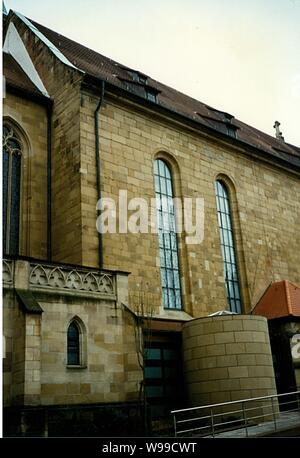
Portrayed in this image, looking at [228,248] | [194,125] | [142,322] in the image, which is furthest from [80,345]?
[194,125]

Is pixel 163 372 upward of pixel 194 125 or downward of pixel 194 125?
downward

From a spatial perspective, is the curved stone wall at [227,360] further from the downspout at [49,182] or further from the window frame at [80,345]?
the downspout at [49,182]

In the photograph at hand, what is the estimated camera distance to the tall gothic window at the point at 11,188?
1808cm

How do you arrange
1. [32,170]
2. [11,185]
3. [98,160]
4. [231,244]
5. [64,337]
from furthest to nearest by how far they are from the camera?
[231,244] → [32,170] → [11,185] → [98,160] → [64,337]

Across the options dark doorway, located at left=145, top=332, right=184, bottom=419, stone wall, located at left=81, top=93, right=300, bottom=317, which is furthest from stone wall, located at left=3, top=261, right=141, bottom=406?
stone wall, located at left=81, top=93, right=300, bottom=317

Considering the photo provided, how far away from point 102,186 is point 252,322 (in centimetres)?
703

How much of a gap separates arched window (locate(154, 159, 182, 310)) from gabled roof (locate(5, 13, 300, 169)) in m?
3.26

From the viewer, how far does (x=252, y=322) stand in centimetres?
1612

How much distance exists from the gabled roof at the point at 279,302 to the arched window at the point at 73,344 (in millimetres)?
9241

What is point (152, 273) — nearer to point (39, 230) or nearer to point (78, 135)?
point (39, 230)

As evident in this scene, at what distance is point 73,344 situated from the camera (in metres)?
13.2

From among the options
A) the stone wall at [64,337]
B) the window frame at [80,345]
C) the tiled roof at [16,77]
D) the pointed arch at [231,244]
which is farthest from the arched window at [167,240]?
the window frame at [80,345]

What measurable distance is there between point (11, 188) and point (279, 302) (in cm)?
1141

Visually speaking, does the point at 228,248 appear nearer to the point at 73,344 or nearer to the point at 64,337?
the point at 73,344
